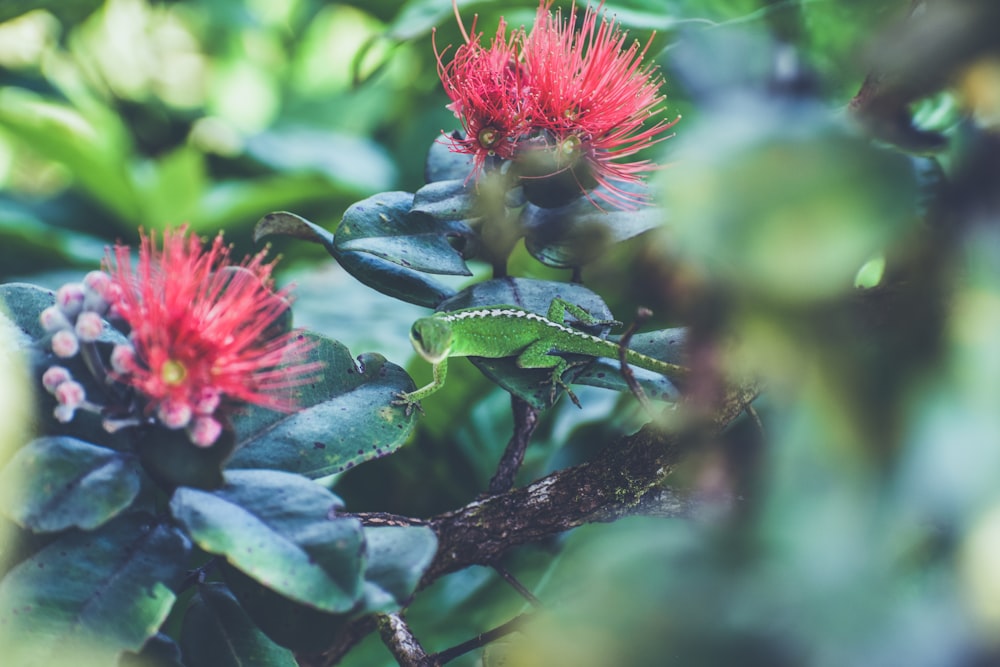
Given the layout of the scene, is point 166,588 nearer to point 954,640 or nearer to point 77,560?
point 77,560

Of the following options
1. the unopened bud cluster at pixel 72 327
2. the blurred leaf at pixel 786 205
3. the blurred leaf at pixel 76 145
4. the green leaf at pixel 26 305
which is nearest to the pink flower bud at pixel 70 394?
the unopened bud cluster at pixel 72 327

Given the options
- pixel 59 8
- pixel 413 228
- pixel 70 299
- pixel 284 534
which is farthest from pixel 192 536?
pixel 59 8

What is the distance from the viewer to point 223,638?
49cm

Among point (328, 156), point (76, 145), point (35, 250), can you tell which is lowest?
point (35, 250)

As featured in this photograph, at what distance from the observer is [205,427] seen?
437 mm

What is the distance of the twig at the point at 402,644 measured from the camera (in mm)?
533

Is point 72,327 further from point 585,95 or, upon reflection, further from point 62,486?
point 585,95

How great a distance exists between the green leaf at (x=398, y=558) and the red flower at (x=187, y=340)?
0.10m

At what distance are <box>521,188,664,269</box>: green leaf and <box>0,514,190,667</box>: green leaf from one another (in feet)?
1.05

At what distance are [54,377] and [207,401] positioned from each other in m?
0.08

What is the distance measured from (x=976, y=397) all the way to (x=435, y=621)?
71 centimetres

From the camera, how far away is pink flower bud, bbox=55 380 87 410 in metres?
0.43

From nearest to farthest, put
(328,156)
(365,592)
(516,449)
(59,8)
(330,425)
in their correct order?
(365,592) < (330,425) < (516,449) < (59,8) < (328,156)

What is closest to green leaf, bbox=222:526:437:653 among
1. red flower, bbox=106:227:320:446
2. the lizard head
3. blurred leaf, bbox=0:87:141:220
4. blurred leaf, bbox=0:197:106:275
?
red flower, bbox=106:227:320:446
